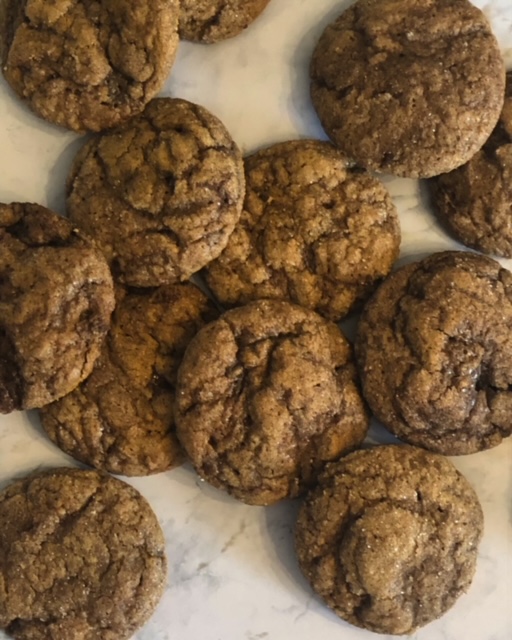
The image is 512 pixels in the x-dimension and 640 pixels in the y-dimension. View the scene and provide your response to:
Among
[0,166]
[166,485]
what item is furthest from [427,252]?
[0,166]

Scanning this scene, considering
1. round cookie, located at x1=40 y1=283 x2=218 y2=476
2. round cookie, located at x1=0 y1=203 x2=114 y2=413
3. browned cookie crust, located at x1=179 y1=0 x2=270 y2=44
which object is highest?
browned cookie crust, located at x1=179 y1=0 x2=270 y2=44

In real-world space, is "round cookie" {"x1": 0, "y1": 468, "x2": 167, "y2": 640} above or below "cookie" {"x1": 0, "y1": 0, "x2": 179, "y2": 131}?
below

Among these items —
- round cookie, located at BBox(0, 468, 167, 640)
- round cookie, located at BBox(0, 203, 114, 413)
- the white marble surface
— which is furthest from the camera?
the white marble surface

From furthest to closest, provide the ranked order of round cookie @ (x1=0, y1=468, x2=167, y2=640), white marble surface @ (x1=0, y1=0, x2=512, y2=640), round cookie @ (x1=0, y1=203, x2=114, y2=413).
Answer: white marble surface @ (x1=0, y1=0, x2=512, y2=640) < round cookie @ (x1=0, y1=468, x2=167, y2=640) < round cookie @ (x1=0, y1=203, x2=114, y2=413)

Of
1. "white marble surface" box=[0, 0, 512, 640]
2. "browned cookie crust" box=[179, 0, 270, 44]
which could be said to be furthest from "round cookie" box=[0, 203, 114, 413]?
"browned cookie crust" box=[179, 0, 270, 44]

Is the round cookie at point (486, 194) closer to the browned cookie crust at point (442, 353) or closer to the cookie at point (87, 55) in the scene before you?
the browned cookie crust at point (442, 353)

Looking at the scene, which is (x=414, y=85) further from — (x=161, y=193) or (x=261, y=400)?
(x=261, y=400)

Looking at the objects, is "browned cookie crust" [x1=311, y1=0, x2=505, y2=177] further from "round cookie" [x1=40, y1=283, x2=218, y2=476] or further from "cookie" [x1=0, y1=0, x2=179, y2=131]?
"round cookie" [x1=40, y1=283, x2=218, y2=476]
